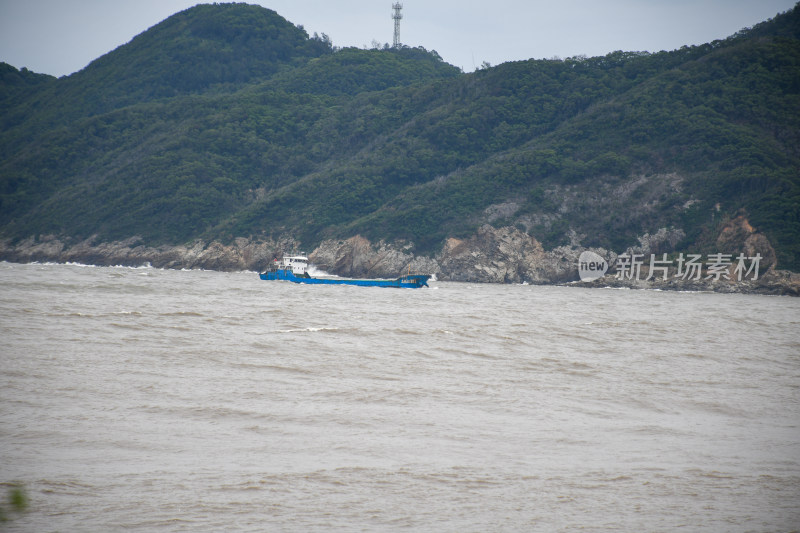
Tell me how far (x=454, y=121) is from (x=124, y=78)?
104459mm

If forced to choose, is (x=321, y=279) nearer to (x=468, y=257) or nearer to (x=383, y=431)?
(x=468, y=257)

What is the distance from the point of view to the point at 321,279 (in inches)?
2756

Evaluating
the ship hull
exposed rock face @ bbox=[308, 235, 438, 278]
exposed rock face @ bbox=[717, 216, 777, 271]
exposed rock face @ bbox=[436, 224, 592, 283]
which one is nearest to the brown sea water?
the ship hull

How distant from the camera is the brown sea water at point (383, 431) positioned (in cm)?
830

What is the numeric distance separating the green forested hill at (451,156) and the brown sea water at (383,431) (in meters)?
69.4

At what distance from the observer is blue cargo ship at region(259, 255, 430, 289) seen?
219 ft

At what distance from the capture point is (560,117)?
121438 millimetres

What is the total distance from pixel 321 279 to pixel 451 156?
55.1 meters

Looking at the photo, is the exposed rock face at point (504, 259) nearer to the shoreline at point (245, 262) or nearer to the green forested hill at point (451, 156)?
the shoreline at point (245, 262)

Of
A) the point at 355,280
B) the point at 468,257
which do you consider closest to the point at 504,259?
the point at 468,257

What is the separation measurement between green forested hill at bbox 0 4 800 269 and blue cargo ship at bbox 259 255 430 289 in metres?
Answer: 28.2

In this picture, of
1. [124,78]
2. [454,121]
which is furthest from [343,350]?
[124,78]

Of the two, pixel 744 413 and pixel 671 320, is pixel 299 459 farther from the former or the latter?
pixel 671 320

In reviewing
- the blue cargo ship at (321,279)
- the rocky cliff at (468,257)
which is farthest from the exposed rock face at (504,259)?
the blue cargo ship at (321,279)
